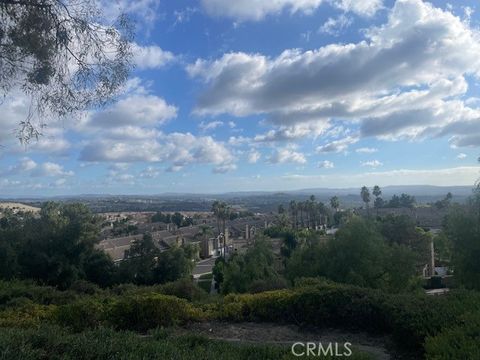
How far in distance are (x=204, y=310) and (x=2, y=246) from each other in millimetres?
22257

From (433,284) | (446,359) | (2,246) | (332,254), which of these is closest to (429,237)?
(433,284)

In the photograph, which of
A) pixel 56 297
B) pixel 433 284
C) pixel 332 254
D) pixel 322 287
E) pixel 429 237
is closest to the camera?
pixel 322 287

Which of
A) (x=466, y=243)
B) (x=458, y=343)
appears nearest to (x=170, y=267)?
(x=466, y=243)

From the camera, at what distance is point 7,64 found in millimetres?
5547

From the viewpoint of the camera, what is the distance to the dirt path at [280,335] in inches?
273

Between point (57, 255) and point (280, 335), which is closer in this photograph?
point (280, 335)

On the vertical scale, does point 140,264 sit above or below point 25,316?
below

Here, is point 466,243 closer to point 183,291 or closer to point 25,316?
point 183,291

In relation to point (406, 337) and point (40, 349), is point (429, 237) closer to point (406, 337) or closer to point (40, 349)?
point (406, 337)

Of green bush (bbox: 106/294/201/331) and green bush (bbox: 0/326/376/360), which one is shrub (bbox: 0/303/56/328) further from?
green bush (bbox: 0/326/376/360)

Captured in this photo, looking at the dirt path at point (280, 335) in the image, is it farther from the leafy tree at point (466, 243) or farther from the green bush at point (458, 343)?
the leafy tree at point (466, 243)

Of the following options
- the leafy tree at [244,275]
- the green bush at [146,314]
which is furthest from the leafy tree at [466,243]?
the green bush at [146,314]

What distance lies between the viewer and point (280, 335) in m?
7.49

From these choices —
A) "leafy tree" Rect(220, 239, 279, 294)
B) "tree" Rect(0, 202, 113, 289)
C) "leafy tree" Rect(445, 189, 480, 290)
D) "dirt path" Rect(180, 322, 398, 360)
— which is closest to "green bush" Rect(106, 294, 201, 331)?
"dirt path" Rect(180, 322, 398, 360)
